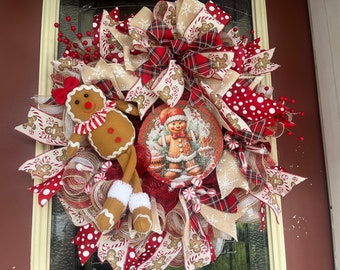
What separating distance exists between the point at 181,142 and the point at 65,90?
Answer: 0.81 ft

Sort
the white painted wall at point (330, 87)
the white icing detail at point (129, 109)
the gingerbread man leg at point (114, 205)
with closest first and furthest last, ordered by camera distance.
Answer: the gingerbread man leg at point (114, 205)
the white icing detail at point (129, 109)
the white painted wall at point (330, 87)

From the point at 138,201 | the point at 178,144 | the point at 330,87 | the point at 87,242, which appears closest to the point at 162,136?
the point at 178,144

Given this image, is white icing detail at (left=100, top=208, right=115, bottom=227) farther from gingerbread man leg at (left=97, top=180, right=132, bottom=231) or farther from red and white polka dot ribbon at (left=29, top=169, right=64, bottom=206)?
red and white polka dot ribbon at (left=29, top=169, right=64, bottom=206)

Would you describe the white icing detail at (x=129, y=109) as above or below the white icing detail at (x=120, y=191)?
above

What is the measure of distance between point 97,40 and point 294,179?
498 mm

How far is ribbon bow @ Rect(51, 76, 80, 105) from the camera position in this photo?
769 mm

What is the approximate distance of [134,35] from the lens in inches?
31.1

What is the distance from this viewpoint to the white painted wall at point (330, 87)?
92 centimetres

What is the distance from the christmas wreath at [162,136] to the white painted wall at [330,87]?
0.15 meters

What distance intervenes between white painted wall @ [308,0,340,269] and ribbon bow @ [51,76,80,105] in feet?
1.88

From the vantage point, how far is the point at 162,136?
2.73ft

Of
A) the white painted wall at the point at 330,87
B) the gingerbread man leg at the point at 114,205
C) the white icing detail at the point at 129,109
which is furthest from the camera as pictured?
the white painted wall at the point at 330,87

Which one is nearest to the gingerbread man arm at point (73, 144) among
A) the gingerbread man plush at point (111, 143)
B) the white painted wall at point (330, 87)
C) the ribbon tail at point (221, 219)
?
the gingerbread man plush at point (111, 143)

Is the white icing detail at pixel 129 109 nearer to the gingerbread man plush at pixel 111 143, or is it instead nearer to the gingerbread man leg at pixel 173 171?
the gingerbread man plush at pixel 111 143
